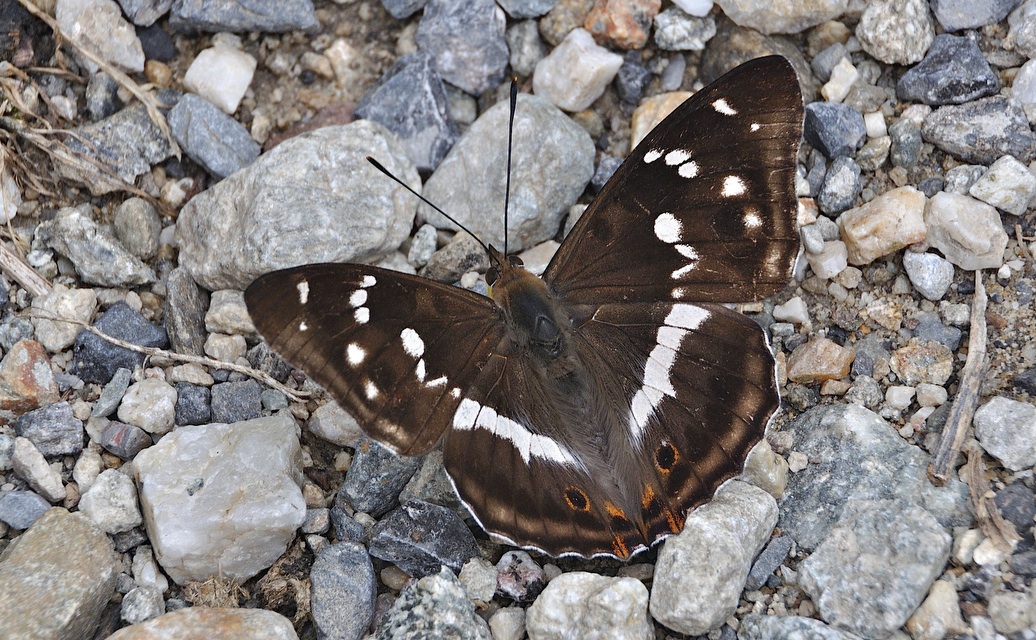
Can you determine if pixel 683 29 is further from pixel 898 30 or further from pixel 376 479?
pixel 376 479

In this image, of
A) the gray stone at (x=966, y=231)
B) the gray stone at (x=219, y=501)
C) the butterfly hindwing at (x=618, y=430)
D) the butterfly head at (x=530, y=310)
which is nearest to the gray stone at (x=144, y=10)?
the gray stone at (x=219, y=501)

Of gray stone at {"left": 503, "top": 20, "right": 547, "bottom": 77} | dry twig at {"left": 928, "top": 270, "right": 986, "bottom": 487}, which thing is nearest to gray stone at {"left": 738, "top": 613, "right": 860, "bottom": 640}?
dry twig at {"left": 928, "top": 270, "right": 986, "bottom": 487}

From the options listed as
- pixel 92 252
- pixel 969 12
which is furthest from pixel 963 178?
pixel 92 252

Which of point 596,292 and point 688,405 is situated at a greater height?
point 596,292

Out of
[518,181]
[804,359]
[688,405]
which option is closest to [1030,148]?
[804,359]

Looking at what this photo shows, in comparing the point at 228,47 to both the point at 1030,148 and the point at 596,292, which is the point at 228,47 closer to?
the point at 596,292

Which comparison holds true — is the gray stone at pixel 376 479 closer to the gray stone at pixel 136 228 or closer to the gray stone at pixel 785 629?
the gray stone at pixel 785 629
